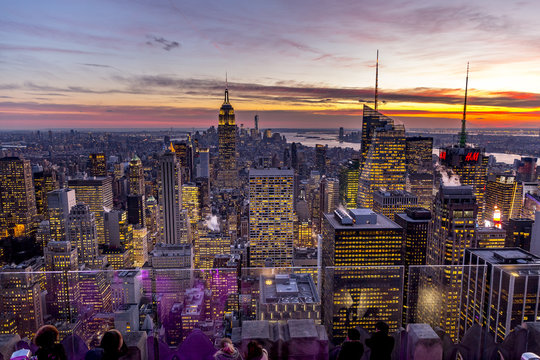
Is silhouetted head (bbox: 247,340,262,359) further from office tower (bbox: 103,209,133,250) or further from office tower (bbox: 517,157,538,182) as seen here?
office tower (bbox: 517,157,538,182)

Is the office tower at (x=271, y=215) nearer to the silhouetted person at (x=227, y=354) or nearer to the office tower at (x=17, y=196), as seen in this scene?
the office tower at (x=17, y=196)

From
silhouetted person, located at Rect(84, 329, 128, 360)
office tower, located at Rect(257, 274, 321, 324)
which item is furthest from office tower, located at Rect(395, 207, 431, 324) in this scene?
silhouetted person, located at Rect(84, 329, 128, 360)

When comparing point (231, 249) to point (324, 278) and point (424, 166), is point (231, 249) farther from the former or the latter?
point (324, 278)

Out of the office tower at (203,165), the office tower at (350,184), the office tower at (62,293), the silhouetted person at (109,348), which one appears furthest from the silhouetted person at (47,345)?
the office tower at (203,165)

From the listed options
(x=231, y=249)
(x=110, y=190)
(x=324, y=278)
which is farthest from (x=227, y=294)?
(x=110, y=190)

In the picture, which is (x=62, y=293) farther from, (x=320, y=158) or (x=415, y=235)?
(x=320, y=158)
